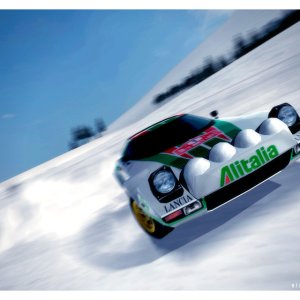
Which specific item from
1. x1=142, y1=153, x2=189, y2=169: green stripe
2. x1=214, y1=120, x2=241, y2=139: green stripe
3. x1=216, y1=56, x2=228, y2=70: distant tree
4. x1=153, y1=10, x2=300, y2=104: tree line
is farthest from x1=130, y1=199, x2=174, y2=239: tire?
x1=216, y1=56, x2=228, y2=70: distant tree

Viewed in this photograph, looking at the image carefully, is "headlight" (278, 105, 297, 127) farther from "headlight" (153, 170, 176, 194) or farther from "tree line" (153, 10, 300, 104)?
"tree line" (153, 10, 300, 104)

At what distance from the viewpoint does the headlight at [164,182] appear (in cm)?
229

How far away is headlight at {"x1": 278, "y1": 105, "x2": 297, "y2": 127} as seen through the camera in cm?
269

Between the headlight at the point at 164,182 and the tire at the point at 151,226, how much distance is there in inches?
12.3

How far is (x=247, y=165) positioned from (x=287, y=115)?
0.77 meters

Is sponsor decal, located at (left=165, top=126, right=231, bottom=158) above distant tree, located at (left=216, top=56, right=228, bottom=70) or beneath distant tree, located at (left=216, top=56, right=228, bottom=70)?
beneath

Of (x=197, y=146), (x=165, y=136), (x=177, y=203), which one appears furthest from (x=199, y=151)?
(x=165, y=136)

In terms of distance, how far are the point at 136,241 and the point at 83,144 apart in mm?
13897

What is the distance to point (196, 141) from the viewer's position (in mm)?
2770

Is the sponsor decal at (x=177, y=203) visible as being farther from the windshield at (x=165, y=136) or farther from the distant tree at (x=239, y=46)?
the distant tree at (x=239, y=46)

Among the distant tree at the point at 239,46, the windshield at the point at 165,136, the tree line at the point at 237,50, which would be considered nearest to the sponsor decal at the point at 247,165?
the windshield at the point at 165,136

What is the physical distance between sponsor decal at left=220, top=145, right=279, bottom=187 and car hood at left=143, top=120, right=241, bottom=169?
266 mm

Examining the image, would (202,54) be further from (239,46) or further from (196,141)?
(196,141)
